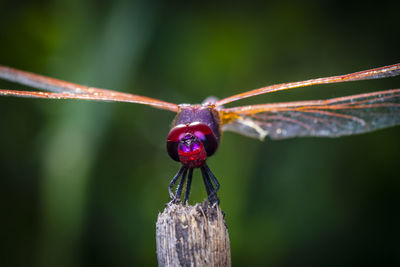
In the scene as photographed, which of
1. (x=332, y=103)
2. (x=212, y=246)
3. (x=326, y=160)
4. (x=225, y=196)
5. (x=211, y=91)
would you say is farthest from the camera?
(x=211, y=91)

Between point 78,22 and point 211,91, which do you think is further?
point 211,91

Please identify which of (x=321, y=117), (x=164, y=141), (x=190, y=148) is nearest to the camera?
(x=190, y=148)

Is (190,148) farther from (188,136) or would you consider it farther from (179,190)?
(179,190)

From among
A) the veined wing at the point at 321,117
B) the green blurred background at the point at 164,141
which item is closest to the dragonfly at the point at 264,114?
the veined wing at the point at 321,117

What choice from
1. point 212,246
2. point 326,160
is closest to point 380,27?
point 326,160

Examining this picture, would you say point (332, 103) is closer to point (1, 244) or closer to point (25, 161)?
point (25, 161)

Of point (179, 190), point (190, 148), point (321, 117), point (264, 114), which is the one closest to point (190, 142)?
point (190, 148)

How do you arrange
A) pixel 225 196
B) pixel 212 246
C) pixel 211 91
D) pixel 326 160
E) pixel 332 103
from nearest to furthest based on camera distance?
1. pixel 212 246
2. pixel 332 103
3. pixel 225 196
4. pixel 326 160
5. pixel 211 91
